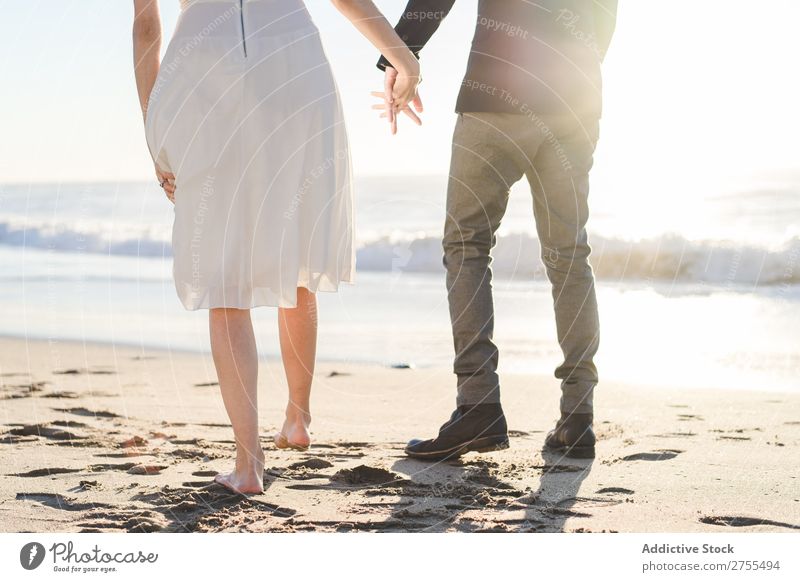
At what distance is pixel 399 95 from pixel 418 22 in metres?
0.28

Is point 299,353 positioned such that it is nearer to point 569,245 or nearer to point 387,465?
point 387,465

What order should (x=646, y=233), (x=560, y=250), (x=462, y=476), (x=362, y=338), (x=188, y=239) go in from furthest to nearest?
(x=646, y=233)
(x=362, y=338)
(x=560, y=250)
(x=462, y=476)
(x=188, y=239)

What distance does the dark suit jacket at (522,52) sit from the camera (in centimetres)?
333

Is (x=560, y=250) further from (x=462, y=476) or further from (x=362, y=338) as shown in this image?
(x=362, y=338)

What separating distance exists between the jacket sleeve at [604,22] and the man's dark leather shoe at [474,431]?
1.38 metres

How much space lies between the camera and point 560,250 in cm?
347

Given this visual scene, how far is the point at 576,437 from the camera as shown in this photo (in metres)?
3.45

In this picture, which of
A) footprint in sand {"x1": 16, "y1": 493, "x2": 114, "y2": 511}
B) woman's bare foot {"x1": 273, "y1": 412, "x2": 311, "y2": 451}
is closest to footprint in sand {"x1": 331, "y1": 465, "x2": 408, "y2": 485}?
woman's bare foot {"x1": 273, "y1": 412, "x2": 311, "y2": 451}

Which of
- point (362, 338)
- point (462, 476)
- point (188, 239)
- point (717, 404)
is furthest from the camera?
point (362, 338)

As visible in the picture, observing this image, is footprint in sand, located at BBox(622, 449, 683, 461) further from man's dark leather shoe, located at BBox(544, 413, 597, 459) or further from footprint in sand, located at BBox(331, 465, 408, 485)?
footprint in sand, located at BBox(331, 465, 408, 485)

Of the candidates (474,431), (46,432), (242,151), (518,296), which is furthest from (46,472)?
(518,296)

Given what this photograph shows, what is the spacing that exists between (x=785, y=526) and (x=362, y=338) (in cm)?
349

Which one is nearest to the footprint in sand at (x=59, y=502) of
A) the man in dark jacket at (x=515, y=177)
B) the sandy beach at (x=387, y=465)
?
the sandy beach at (x=387, y=465)
